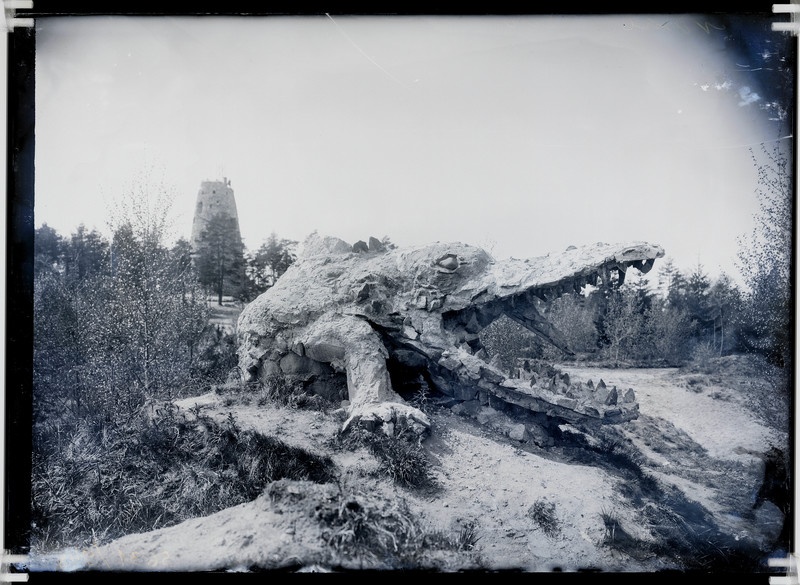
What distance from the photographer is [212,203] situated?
3.99 m

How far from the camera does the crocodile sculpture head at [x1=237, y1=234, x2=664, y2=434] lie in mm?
3883

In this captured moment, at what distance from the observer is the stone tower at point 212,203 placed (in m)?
3.97

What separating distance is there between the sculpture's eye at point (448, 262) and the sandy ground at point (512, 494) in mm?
1277

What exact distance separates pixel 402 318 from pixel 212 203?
1914mm

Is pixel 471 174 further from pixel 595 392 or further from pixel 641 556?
pixel 641 556

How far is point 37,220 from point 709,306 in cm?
563

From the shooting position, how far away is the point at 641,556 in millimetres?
3539

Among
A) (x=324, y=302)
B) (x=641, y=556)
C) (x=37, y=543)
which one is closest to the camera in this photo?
(x=641, y=556)

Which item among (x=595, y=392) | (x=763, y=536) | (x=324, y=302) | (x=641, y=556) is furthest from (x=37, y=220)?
(x=763, y=536)

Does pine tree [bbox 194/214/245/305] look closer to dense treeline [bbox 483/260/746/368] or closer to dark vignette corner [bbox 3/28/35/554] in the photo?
dark vignette corner [bbox 3/28/35/554]

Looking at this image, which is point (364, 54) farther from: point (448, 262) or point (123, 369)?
point (123, 369)

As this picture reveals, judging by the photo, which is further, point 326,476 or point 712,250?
point 712,250

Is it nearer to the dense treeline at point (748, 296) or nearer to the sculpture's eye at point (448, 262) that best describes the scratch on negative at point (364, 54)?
the sculpture's eye at point (448, 262)

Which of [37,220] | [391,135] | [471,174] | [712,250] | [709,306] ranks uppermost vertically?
[391,135]
